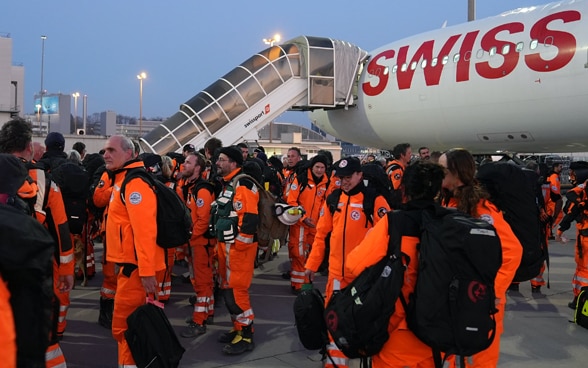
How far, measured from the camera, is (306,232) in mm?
8234

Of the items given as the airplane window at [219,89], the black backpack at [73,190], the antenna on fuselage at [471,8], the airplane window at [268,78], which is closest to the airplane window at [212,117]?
the airplane window at [219,89]

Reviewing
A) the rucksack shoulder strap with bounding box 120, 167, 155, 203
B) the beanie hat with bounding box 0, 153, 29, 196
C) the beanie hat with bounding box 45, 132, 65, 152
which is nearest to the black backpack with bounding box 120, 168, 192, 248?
the rucksack shoulder strap with bounding box 120, 167, 155, 203

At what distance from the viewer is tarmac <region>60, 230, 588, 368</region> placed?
519 centimetres

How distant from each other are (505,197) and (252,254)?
2.45m

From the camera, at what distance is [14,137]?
4.33 metres

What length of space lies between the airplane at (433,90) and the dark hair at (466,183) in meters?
11.1

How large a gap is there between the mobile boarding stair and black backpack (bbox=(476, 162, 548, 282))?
48.3 ft

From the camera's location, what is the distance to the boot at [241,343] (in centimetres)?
529

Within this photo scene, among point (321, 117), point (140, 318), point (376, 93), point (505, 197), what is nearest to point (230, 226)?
point (140, 318)

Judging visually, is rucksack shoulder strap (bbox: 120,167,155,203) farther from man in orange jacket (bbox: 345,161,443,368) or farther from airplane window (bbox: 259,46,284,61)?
airplane window (bbox: 259,46,284,61)

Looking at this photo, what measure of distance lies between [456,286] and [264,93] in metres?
16.7

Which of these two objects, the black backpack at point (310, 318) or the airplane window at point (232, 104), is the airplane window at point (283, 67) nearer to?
the airplane window at point (232, 104)

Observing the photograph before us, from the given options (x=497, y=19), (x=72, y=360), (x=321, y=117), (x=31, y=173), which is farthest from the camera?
(x=321, y=117)

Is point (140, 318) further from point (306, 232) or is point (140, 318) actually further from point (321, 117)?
point (321, 117)
